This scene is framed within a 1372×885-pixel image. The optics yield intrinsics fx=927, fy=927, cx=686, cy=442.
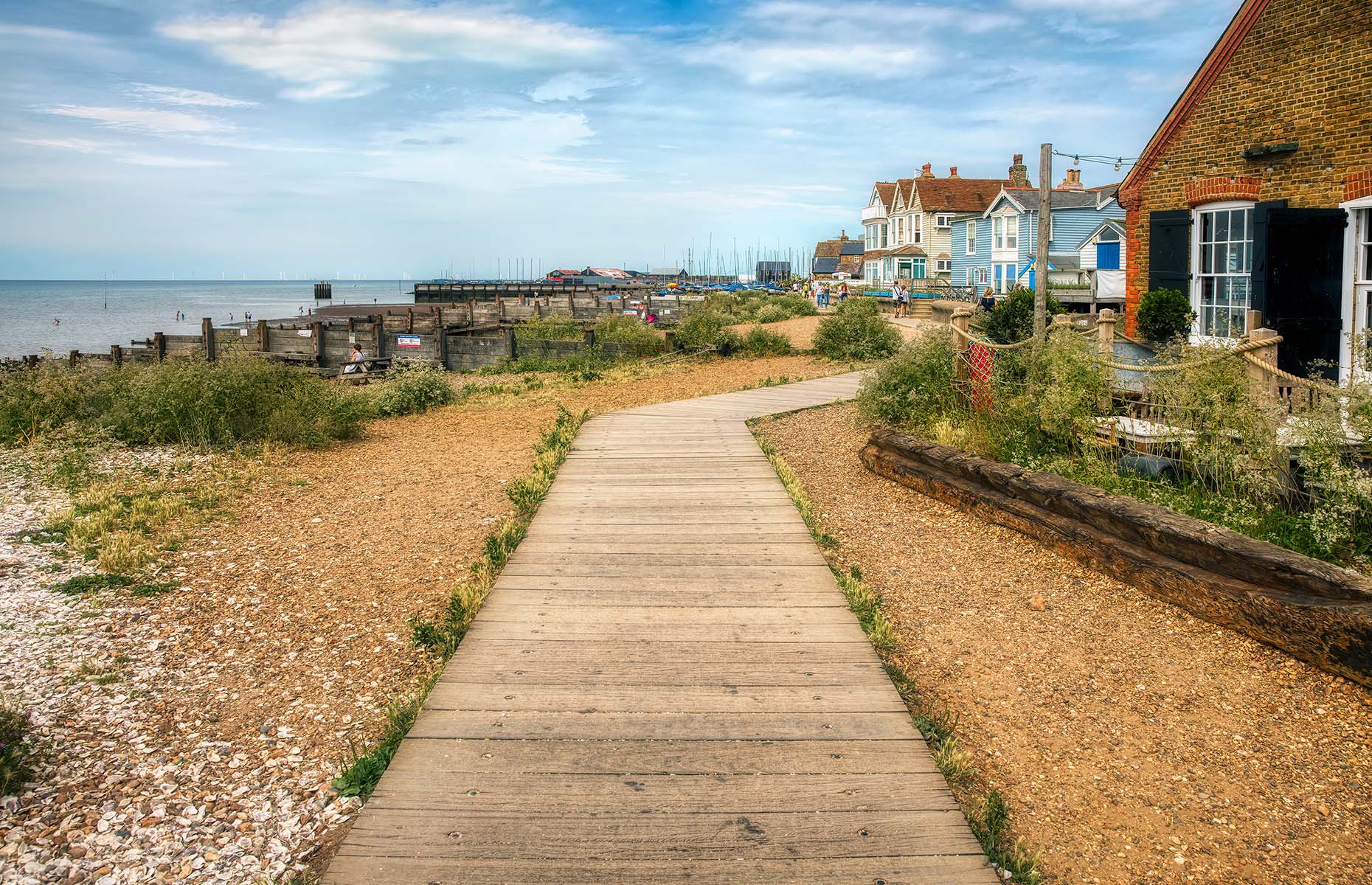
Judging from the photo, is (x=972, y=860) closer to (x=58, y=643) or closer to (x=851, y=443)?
(x=58, y=643)

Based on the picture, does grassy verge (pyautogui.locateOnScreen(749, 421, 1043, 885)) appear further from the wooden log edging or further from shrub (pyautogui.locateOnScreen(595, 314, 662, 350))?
shrub (pyautogui.locateOnScreen(595, 314, 662, 350))

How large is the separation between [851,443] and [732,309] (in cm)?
2729

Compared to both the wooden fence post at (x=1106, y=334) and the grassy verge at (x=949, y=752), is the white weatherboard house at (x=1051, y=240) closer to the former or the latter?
the wooden fence post at (x=1106, y=334)

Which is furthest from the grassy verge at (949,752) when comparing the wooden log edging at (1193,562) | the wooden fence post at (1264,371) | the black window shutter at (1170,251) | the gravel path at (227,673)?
the black window shutter at (1170,251)

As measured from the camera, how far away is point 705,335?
24.4 metres

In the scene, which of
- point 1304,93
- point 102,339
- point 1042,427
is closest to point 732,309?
point 1304,93

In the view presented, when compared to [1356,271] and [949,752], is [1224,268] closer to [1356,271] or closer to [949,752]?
[1356,271]

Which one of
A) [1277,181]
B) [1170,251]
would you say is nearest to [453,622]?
[1277,181]

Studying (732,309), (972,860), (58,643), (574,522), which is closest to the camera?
(972,860)

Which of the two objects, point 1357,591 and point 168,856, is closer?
point 168,856

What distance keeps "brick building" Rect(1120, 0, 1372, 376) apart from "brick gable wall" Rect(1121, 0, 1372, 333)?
2cm

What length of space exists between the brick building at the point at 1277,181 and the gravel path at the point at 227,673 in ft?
31.9

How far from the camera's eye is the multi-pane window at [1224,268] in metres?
12.9

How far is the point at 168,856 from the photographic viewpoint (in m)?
3.67
